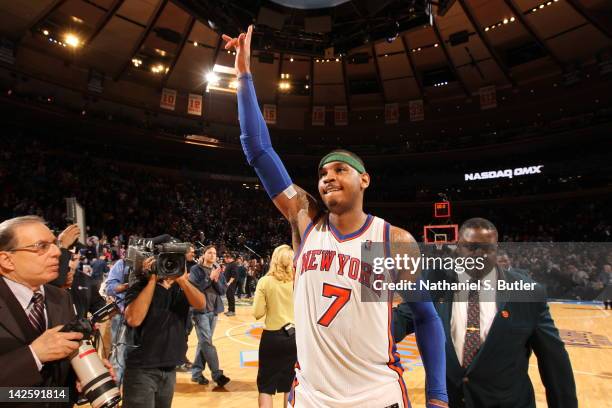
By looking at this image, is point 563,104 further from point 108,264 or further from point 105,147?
point 105,147

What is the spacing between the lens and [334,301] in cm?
188

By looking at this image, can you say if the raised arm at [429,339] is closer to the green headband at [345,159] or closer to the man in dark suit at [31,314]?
the green headband at [345,159]

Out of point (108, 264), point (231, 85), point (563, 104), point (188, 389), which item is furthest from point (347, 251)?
point (563, 104)

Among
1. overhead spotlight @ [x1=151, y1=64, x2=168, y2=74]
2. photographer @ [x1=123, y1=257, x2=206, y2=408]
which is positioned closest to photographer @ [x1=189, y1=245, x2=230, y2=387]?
photographer @ [x1=123, y1=257, x2=206, y2=408]

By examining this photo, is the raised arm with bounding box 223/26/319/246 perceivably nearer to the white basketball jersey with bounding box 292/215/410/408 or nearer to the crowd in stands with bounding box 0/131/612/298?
the white basketball jersey with bounding box 292/215/410/408

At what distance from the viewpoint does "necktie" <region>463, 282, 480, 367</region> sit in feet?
7.97

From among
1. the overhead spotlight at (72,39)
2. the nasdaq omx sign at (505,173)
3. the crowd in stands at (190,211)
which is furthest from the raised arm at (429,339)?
the nasdaq omx sign at (505,173)

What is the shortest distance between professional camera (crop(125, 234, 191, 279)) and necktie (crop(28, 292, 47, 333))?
0.72 m

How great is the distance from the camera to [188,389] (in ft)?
19.4

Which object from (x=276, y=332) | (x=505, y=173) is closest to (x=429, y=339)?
(x=276, y=332)

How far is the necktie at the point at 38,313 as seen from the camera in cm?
215

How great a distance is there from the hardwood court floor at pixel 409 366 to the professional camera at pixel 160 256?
3128 mm

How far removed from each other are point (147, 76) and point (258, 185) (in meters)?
10.0

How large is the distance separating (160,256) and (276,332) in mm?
2067
